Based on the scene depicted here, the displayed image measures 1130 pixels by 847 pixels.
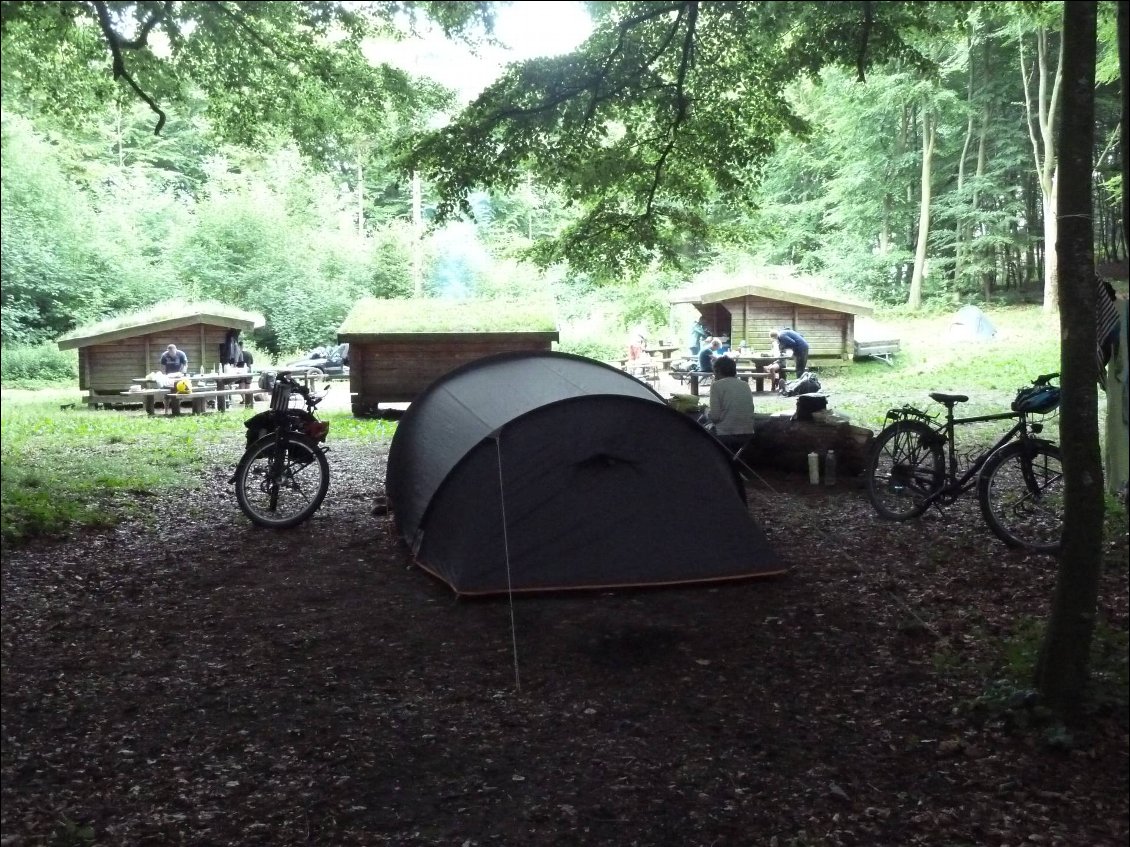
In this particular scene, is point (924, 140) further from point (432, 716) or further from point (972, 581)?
point (432, 716)

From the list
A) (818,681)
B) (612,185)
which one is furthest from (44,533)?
(612,185)

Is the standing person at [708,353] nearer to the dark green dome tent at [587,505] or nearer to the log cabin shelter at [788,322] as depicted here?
the log cabin shelter at [788,322]

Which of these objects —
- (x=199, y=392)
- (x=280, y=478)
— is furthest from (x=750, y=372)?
(x=280, y=478)

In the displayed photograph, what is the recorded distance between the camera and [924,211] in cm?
2711

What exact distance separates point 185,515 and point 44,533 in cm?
371

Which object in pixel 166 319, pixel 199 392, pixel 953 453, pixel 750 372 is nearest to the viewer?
pixel 953 453

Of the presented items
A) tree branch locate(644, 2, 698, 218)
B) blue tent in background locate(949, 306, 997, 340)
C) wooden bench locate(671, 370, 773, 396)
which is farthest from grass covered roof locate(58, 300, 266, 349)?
blue tent in background locate(949, 306, 997, 340)

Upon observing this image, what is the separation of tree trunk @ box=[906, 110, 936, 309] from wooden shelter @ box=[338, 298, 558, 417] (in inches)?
613

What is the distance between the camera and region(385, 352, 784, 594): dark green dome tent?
5758 mm

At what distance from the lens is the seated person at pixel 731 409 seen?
27.6ft

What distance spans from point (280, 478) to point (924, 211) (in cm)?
2362

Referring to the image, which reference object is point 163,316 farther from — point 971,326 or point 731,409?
point 971,326

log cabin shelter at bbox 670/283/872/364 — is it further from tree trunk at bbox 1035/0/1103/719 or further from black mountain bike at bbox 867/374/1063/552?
tree trunk at bbox 1035/0/1103/719

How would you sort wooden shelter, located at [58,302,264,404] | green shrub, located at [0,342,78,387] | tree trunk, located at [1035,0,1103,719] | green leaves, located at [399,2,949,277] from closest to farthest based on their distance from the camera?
1. green shrub, located at [0,342,78,387]
2. tree trunk, located at [1035,0,1103,719]
3. green leaves, located at [399,2,949,277]
4. wooden shelter, located at [58,302,264,404]
